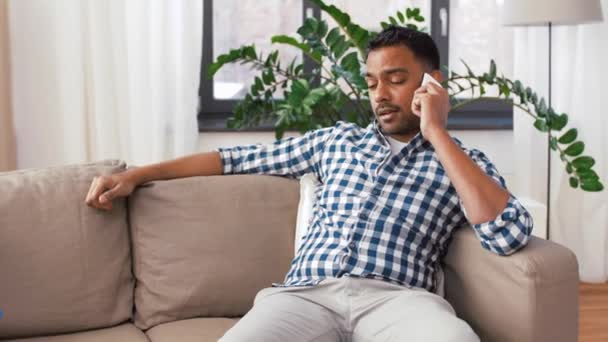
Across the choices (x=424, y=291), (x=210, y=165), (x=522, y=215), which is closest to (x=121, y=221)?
(x=210, y=165)

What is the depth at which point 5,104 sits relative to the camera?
3.48 meters

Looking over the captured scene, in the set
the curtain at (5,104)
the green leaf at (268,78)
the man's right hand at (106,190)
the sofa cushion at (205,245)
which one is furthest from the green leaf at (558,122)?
the curtain at (5,104)

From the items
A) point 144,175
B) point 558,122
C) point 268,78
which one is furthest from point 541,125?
point 144,175

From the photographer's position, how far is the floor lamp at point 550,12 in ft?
11.4

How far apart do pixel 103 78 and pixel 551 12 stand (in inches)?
69.7

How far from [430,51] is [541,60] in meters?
1.79

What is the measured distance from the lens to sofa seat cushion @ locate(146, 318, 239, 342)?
2.14 meters

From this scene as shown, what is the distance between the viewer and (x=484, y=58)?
420 centimetres

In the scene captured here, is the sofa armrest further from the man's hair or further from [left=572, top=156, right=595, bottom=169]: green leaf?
[left=572, top=156, right=595, bottom=169]: green leaf

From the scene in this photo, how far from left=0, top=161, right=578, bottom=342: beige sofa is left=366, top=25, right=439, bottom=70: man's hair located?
1.45ft

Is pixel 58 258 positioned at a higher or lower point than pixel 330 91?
lower

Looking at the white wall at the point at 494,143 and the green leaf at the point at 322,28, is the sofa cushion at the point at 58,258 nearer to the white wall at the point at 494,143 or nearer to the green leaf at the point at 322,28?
the green leaf at the point at 322,28

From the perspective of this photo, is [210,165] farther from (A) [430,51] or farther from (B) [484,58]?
(B) [484,58]

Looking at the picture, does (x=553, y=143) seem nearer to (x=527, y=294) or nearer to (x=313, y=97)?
(x=313, y=97)
